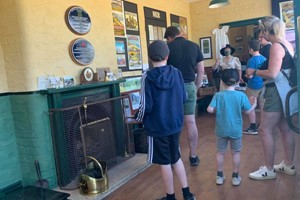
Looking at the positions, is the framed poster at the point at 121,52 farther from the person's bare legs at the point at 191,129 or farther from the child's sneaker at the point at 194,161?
the child's sneaker at the point at 194,161

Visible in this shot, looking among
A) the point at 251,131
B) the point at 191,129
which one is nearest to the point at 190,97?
the point at 191,129

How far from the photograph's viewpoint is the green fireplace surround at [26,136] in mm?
2643

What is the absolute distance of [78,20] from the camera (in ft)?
10.1

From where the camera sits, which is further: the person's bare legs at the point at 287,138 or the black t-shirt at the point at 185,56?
the black t-shirt at the point at 185,56

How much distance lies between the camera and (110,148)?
322 cm

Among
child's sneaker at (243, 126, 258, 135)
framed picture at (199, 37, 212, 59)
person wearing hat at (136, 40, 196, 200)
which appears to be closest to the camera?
person wearing hat at (136, 40, 196, 200)

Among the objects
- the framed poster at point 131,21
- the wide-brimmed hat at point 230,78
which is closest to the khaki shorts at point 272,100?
the wide-brimmed hat at point 230,78

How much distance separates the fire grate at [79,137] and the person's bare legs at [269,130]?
161 centimetres

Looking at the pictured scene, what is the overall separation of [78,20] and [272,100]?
2.14m

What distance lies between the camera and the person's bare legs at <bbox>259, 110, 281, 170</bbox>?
2.43 metres

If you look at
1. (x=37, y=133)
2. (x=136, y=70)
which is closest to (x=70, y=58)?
(x=37, y=133)

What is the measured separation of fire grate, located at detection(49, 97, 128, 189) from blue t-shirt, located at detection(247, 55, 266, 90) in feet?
6.13

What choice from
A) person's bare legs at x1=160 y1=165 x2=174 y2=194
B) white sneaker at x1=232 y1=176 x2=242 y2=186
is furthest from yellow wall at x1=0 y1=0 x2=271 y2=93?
white sneaker at x1=232 y1=176 x2=242 y2=186

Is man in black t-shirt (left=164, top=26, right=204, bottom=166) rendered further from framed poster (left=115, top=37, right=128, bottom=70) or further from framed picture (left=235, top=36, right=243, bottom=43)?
framed picture (left=235, top=36, right=243, bottom=43)
